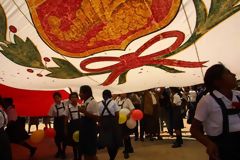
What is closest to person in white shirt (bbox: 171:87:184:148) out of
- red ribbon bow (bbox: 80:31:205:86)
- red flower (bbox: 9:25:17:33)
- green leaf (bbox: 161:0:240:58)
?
red ribbon bow (bbox: 80:31:205:86)

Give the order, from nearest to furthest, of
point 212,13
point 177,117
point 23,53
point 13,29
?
1. point 212,13
2. point 13,29
3. point 23,53
4. point 177,117

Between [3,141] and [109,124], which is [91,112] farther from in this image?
[3,141]

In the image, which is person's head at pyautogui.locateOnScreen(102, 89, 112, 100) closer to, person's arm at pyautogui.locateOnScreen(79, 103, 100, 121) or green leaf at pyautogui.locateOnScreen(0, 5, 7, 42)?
person's arm at pyautogui.locateOnScreen(79, 103, 100, 121)

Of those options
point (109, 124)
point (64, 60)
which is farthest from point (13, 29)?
point (109, 124)

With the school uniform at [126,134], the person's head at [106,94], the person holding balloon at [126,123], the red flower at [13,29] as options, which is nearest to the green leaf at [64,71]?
the person's head at [106,94]

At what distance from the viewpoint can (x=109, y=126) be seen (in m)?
6.84

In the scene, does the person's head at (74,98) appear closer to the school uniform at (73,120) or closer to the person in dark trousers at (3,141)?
the school uniform at (73,120)

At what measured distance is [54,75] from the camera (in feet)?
20.9

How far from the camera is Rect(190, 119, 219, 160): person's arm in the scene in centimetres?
284

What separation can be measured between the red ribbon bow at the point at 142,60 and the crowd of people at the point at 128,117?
43 cm

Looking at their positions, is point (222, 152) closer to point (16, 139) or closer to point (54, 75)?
point (54, 75)

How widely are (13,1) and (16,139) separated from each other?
153 inches

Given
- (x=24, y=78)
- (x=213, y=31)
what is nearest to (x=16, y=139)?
(x=24, y=78)

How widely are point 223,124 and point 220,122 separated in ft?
0.08
